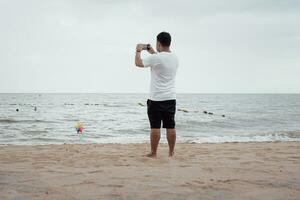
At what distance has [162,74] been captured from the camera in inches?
195

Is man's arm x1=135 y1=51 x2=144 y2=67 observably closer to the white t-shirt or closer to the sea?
the white t-shirt

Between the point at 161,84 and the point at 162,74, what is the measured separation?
15 centimetres

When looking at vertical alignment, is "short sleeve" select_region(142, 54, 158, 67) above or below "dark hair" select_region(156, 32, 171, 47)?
below

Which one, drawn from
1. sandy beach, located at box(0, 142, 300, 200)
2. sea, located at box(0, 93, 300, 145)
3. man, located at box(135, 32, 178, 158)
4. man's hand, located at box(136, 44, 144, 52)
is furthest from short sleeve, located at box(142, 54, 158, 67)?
sea, located at box(0, 93, 300, 145)

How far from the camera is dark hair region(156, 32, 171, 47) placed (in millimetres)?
4973

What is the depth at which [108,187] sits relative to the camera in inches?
124

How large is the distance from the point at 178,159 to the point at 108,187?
191 cm

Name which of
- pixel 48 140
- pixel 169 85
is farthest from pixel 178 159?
pixel 48 140

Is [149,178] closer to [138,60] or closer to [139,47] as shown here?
[138,60]

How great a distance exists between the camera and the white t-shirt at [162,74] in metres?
4.89

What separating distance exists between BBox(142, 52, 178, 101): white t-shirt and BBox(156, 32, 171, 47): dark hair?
150 millimetres

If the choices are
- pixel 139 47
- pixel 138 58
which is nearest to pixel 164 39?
pixel 139 47

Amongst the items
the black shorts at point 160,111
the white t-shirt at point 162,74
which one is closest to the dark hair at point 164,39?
the white t-shirt at point 162,74

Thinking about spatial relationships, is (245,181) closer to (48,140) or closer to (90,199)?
(90,199)
